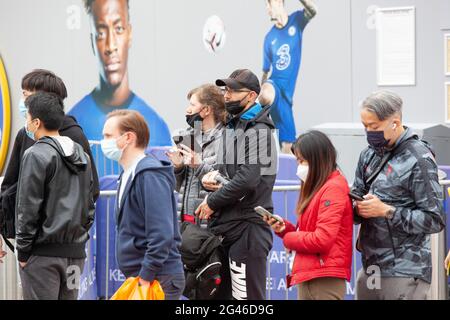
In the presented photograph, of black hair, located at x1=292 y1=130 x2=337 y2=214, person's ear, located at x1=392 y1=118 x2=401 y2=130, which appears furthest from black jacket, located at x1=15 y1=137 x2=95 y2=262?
person's ear, located at x1=392 y1=118 x2=401 y2=130

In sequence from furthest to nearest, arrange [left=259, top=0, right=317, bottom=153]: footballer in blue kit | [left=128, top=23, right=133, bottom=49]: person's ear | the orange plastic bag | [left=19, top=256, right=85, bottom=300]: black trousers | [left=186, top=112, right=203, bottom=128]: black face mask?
[left=128, top=23, right=133, bottom=49]: person's ear → [left=259, top=0, right=317, bottom=153]: footballer in blue kit → [left=186, top=112, right=203, bottom=128]: black face mask → [left=19, top=256, right=85, bottom=300]: black trousers → the orange plastic bag

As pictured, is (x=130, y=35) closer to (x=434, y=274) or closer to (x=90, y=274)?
(x=90, y=274)

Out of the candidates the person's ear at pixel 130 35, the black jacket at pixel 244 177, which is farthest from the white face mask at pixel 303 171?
the person's ear at pixel 130 35

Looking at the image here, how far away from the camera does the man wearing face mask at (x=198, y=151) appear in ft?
18.8

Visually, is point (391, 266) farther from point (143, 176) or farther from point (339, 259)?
point (143, 176)

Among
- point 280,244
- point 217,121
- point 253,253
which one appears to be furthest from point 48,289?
point 280,244

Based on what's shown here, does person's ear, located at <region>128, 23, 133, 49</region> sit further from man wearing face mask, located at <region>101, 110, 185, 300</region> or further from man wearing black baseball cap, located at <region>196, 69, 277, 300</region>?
man wearing face mask, located at <region>101, 110, 185, 300</region>

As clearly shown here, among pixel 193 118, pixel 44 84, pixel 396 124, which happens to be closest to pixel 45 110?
pixel 44 84

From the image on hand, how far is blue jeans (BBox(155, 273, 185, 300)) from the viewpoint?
184 inches

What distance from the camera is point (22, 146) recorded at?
5.53m

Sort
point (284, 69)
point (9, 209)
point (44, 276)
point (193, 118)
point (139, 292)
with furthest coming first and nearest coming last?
point (284, 69) < point (193, 118) < point (9, 209) < point (44, 276) < point (139, 292)

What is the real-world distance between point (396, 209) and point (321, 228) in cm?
41

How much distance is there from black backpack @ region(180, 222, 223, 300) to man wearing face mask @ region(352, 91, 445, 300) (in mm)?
1078

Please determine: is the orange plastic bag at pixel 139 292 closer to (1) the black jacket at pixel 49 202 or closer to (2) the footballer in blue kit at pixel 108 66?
(1) the black jacket at pixel 49 202
